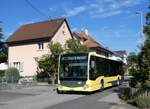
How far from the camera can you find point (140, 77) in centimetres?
2078

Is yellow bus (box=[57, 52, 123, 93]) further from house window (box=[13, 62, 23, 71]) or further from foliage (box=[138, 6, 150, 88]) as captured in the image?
house window (box=[13, 62, 23, 71])

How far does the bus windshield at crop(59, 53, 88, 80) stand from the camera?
2577cm

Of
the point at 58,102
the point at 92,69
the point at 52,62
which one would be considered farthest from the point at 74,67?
the point at 52,62

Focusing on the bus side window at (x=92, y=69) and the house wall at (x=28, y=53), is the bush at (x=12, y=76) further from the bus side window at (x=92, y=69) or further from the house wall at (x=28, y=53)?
the bus side window at (x=92, y=69)

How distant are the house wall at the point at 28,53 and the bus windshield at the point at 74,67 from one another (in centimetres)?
2406

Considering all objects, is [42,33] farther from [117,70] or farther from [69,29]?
[117,70]

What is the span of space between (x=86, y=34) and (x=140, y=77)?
60.3 m

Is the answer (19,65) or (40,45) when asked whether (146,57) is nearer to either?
(40,45)

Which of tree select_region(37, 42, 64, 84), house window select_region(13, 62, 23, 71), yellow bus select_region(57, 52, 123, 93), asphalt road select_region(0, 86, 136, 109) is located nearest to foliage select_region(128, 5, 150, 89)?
asphalt road select_region(0, 86, 136, 109)

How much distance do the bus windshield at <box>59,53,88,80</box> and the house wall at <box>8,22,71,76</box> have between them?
24.1 m

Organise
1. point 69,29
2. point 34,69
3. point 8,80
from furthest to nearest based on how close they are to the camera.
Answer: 1. point 69,29
2. point 34,69
3. point 8,80

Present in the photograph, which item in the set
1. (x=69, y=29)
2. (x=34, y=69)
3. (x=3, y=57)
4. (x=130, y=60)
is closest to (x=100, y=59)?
(x=130, y=60)

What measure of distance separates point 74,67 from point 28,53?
88.8 ft

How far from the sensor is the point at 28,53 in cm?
5238
